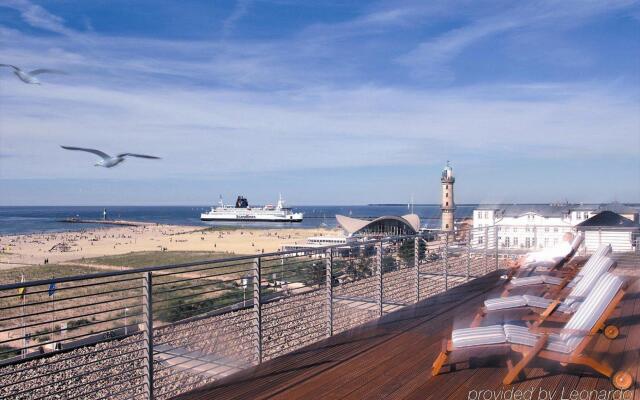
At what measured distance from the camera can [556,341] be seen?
3.21 meters

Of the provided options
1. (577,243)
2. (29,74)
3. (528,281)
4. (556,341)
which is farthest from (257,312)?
(29,74)

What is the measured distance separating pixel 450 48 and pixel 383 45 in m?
2.32

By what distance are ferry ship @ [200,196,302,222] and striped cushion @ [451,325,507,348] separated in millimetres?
94001

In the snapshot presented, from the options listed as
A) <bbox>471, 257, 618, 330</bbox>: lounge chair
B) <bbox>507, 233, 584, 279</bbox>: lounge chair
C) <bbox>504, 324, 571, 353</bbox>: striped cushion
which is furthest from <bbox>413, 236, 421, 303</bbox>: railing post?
<bbox>504, 324, 571, 353</bbox>: striped cushion

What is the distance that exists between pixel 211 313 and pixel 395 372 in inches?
67.4

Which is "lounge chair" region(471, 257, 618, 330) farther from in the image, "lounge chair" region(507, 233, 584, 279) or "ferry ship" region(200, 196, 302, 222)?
"ferry ship" region(200, 196, 302, 222)

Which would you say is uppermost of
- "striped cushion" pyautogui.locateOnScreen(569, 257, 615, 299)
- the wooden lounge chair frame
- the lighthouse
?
the lighthouse

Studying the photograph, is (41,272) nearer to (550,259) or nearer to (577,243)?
(550,259)

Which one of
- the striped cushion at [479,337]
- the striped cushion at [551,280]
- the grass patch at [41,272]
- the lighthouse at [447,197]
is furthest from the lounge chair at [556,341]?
the lighthouse at [447,197]

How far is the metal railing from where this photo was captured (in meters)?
3.08

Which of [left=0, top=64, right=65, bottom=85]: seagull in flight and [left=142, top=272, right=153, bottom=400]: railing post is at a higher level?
[left=0, top=64, right=65, bottom=85]: seagull in flight

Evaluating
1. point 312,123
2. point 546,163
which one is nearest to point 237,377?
point 312,123

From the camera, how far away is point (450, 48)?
16.4 m

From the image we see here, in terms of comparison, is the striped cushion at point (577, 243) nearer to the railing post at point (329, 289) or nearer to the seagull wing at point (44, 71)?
the railing post at point (329, 289)
